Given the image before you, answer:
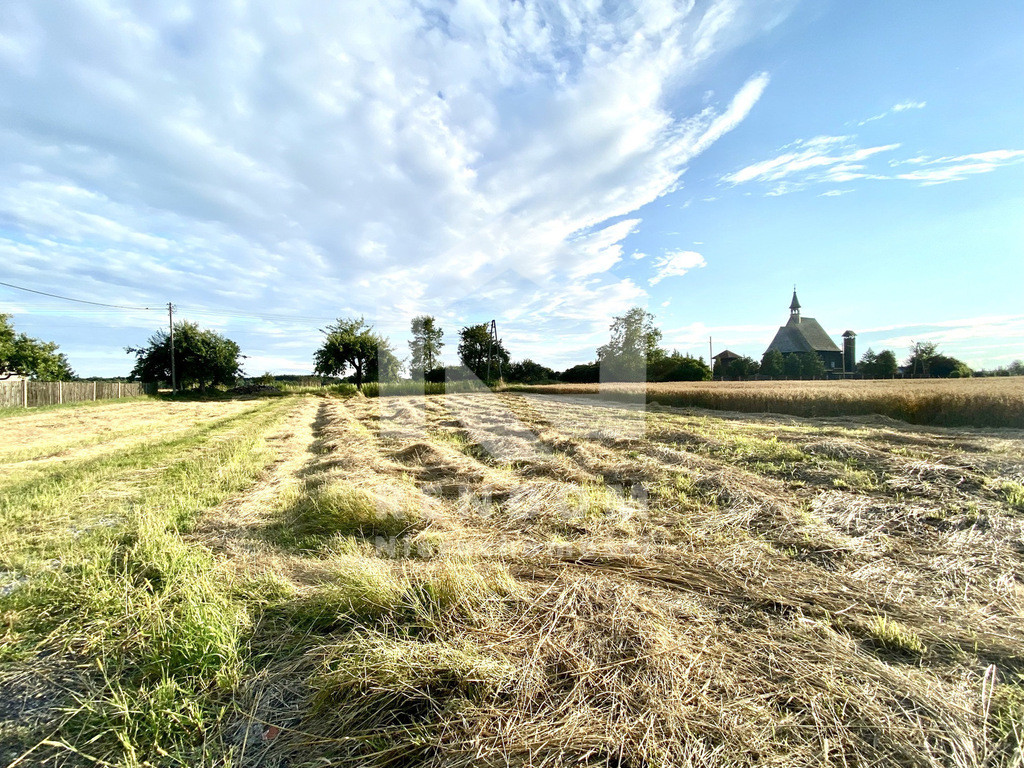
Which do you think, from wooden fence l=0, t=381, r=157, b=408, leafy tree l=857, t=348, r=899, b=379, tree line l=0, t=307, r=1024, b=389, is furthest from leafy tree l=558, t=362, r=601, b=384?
wooden fence l=0, t=381, r=157, b=408

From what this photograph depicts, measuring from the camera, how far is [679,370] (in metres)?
42.0

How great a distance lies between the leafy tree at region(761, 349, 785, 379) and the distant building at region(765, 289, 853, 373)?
5.23 m

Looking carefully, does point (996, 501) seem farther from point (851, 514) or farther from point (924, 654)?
point (924, 654)

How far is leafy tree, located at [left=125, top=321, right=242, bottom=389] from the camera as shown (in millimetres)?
35188

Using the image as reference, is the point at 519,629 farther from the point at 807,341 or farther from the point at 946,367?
the point at 807,341

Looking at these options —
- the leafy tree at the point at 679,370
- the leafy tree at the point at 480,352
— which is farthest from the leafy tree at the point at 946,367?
the leafy tree at the point at 480,352

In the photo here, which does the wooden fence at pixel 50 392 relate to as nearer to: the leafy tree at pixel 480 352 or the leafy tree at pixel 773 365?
the leafy tree at pixel 480 352

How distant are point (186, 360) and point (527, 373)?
32.3 metres

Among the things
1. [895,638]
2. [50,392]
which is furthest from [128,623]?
[50,392]

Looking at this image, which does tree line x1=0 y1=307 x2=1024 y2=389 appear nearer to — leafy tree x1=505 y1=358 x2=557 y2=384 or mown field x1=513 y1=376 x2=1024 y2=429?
leafy tree x1=505 y1=358 x2=557 y2=384

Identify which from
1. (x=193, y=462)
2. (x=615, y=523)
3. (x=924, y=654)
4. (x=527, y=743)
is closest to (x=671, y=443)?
(x=615, y=523)

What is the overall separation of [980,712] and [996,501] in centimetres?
417

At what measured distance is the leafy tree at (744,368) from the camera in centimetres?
5122

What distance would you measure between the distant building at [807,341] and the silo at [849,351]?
24.5 inches
